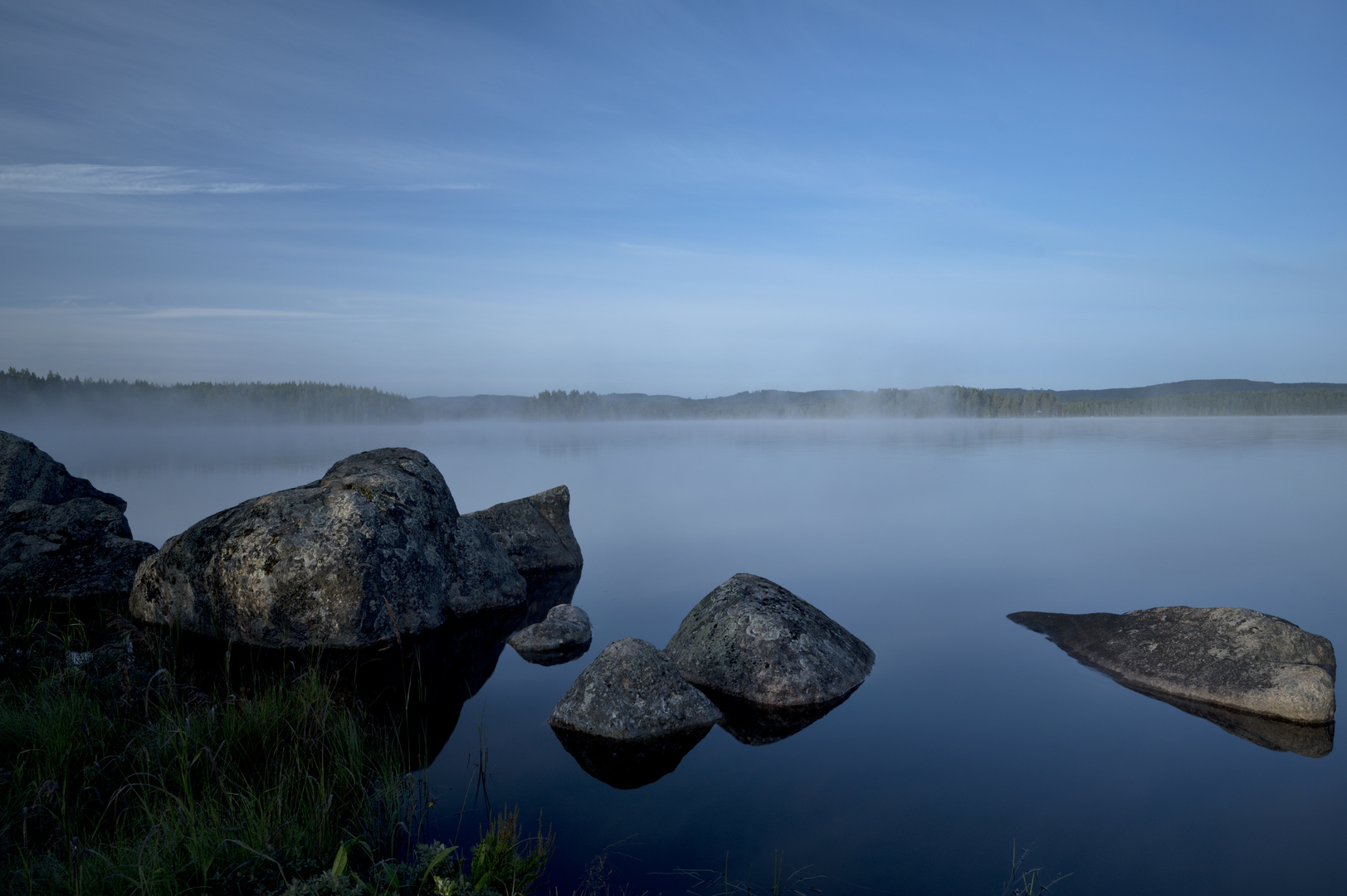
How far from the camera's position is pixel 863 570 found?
14234 mm

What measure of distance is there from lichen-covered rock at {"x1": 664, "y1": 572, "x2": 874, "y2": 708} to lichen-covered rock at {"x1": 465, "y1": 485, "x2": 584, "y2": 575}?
6237 millimetres

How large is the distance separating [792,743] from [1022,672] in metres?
3.40

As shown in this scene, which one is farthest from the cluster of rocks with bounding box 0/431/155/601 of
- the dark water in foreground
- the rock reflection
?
the rock reflection

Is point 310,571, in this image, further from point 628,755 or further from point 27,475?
point 27,475

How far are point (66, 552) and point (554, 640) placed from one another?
747cm

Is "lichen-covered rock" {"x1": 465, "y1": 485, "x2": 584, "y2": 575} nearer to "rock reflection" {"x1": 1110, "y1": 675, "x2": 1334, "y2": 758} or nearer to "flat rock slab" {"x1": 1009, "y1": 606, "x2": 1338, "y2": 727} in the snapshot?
"flat rock slab" {"x1": 1009, "y1": 606, "x2": 1338, "y2": 727}

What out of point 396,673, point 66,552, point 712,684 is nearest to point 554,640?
point 396,673

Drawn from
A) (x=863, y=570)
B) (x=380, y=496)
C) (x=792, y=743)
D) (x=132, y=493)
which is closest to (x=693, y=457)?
(x=132, y=493)

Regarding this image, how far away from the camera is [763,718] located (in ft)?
22.6

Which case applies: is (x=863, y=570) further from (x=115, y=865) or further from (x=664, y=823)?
(x=115, y=865)

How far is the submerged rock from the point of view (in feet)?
29.2

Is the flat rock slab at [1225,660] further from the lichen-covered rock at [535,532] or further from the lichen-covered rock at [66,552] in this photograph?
the lichen-covered rock at [66,552]

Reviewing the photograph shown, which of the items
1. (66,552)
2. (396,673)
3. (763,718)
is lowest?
(396,673)

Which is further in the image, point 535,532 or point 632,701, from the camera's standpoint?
point 535,532
